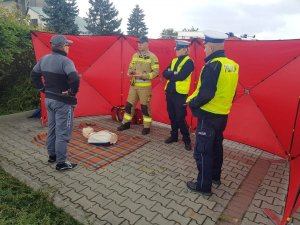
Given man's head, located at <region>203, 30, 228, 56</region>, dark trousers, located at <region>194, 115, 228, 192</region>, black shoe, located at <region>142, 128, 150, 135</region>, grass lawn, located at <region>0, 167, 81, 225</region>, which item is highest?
man's head, located at <region>203, 30, 228, 56</region>

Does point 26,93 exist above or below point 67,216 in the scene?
above

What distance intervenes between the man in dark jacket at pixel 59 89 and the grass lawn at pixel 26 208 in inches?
28.7

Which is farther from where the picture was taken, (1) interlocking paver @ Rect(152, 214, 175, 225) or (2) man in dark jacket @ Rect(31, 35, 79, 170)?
(2) man in dark jacket @ Rect(31, 35, 79, 170)

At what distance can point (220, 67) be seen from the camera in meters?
3.17

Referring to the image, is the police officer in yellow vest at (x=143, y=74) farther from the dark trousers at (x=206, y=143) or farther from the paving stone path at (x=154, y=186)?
the dark trousers at (x=206, y=143)

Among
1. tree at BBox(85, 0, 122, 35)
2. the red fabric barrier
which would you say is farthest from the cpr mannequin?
tree at BBox(85, 0, 122, 35)

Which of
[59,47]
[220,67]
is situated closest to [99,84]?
[59,47]

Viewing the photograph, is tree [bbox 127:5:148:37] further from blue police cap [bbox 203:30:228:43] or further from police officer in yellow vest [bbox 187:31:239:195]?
police officer in yellow vest [bbox 187:31:239:195]

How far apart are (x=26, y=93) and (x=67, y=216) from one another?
541 cm

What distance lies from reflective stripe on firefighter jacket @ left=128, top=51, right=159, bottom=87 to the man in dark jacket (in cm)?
217

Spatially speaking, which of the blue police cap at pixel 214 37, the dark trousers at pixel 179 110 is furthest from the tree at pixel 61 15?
the blue police cap at pixel 214 37

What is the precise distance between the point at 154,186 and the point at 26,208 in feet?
5.58

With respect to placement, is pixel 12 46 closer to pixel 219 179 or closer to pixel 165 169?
pixel 165 169

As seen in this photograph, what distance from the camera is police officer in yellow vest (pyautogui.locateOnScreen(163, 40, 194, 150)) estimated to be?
486 centimetres
